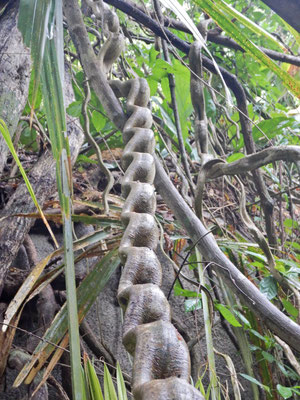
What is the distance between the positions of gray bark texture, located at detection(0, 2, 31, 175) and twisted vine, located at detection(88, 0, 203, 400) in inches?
11.2

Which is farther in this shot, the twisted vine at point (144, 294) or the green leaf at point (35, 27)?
the green leaf at point (35, 27)

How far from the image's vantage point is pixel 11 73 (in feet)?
3.03

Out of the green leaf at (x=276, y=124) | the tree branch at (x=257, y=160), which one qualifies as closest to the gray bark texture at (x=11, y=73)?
the tree branch at (x=257, y=160)

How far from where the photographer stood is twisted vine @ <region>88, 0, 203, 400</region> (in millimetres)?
271

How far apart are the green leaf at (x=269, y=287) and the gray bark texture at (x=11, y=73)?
0.69 m

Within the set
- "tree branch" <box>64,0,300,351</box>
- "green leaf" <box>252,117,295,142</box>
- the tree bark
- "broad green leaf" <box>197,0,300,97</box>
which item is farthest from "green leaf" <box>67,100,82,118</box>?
"green leaf" <box>252,117,295,142</box>

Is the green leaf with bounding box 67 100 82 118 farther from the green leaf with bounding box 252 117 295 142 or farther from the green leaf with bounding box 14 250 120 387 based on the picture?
the green leaf with bounding box 252 117 295 142

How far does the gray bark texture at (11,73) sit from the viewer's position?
885 mm

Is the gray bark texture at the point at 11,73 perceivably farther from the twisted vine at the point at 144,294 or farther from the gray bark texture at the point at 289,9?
the gray bark texture at the point at 289,9

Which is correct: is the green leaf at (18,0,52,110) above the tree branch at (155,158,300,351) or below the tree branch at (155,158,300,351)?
above

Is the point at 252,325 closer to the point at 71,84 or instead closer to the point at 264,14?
the point at 71,84

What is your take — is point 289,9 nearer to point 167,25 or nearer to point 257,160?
point 257,160

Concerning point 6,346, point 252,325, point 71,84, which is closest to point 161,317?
point 6,346

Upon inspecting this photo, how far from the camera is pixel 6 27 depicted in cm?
98
